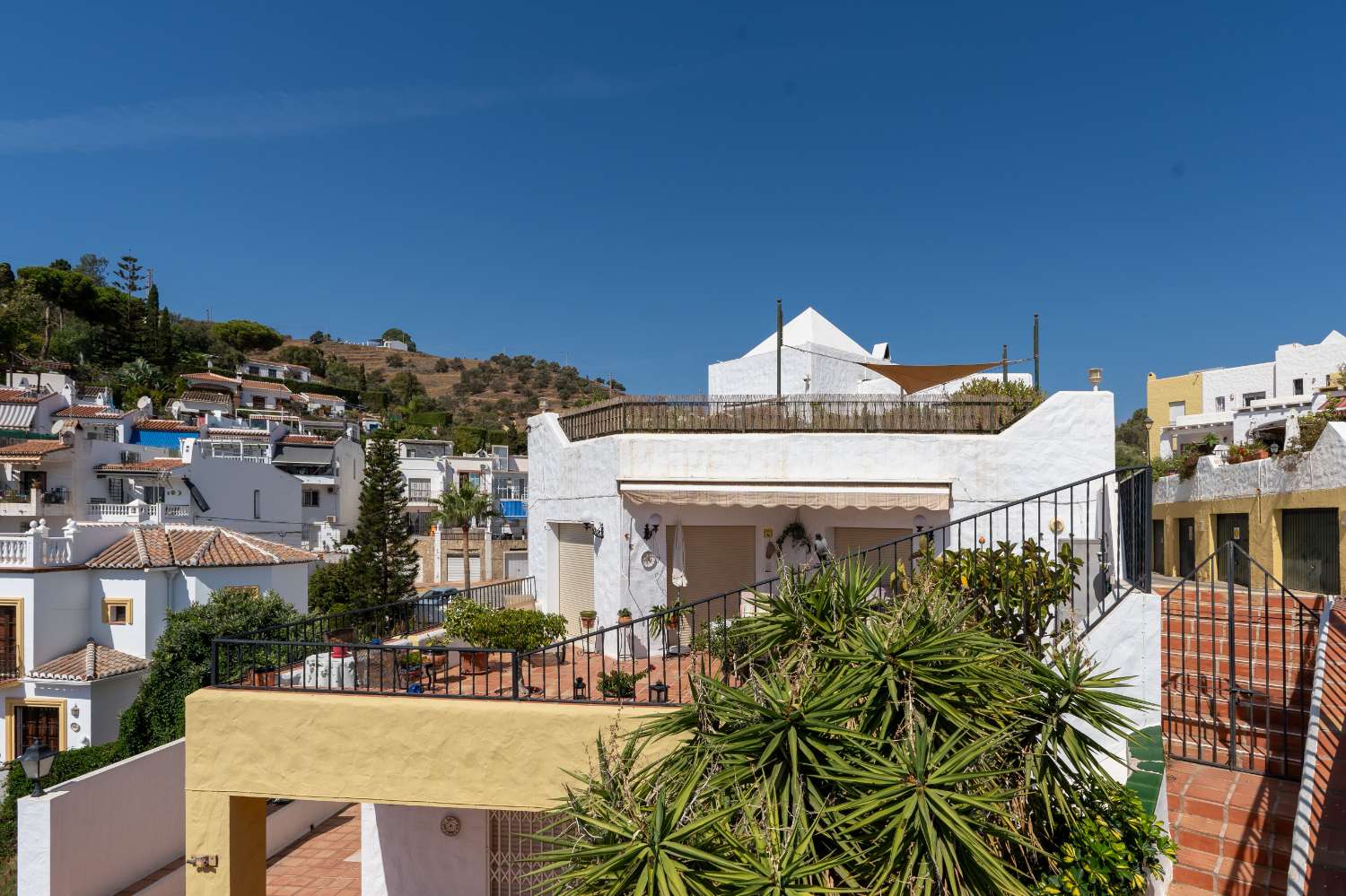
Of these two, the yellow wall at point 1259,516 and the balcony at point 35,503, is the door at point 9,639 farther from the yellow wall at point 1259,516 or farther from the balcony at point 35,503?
the yellow wall at point 1259,516

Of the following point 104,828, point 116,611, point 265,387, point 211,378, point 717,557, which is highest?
point 211,378

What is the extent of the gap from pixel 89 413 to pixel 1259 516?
64076 millimetres

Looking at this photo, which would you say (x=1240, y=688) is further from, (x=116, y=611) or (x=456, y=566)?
(x=456, y=566)

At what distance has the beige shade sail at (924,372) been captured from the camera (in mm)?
17281

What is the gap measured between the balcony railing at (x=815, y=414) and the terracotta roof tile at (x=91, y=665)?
2141cm

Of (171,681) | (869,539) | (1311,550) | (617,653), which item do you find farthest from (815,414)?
(171,681)

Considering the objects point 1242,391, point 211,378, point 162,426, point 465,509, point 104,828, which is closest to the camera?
point 104,828

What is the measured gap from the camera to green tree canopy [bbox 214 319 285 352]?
364 feet

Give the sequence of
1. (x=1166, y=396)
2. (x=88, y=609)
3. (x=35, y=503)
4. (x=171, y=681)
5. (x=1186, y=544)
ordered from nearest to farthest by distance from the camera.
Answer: (x=171, y=681) < (x=1186, y=544) < (x=88, y=609) < (x=35, y=503) < (x=1166, y=396)

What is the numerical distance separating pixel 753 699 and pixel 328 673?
19.1ft

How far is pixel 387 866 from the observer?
1202cm

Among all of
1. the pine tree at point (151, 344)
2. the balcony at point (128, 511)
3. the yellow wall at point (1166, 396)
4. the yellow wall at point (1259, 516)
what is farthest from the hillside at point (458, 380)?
the yellow wall at point (1259, 516)

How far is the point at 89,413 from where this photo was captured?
54.2 metres

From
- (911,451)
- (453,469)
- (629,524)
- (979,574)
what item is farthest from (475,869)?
(453,469)
